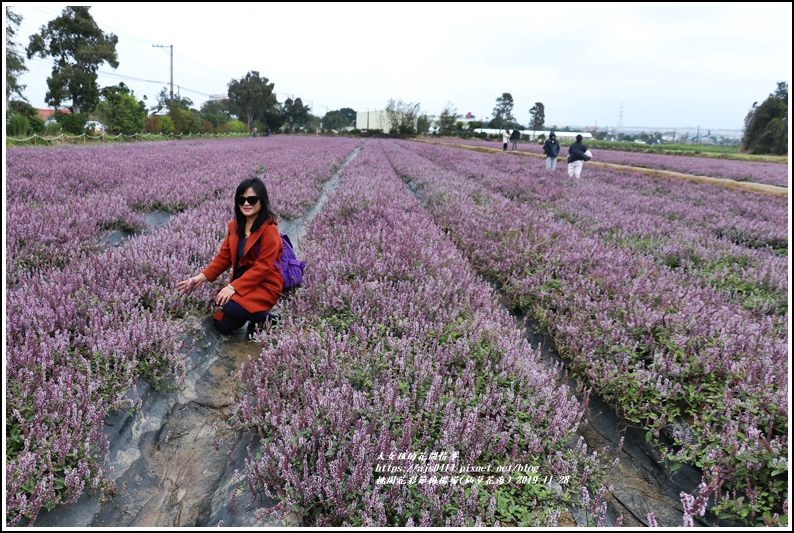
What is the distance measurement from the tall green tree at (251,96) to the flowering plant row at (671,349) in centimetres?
7388

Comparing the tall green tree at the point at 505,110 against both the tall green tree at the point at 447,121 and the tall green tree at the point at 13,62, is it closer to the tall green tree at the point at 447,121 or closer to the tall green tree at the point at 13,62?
the tall green tree at the point at 447,121

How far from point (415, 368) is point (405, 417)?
Answer: 0.40 metres

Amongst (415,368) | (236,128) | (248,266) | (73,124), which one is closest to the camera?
(415,368)

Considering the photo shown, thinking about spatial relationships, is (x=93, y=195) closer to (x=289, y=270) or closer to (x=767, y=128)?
(x=289, y=270)

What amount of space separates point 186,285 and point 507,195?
840cm

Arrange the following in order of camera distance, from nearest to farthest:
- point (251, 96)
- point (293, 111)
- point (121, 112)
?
point (121, 112)
point (251, 96)
point (293, 111)

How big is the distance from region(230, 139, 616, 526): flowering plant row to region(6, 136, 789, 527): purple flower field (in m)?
0.01

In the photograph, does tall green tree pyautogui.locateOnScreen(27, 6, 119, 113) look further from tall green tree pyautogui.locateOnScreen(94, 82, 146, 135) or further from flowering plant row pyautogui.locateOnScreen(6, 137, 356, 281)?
flowering plant row pyautogui.locateOnScreen(6, 137, 356, 281)

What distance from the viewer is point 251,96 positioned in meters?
69.4

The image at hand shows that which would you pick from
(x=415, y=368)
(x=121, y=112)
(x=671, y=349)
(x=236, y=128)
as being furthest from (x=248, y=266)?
(x=236, y=128)

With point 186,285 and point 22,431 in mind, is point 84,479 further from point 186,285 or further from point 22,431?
point 186,285

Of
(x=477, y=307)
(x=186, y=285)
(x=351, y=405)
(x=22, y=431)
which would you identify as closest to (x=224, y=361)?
(x=186, y=285)

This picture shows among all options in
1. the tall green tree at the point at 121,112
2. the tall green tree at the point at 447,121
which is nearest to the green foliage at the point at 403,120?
the tall green tree at the point at 447,121

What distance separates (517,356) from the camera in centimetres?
274
